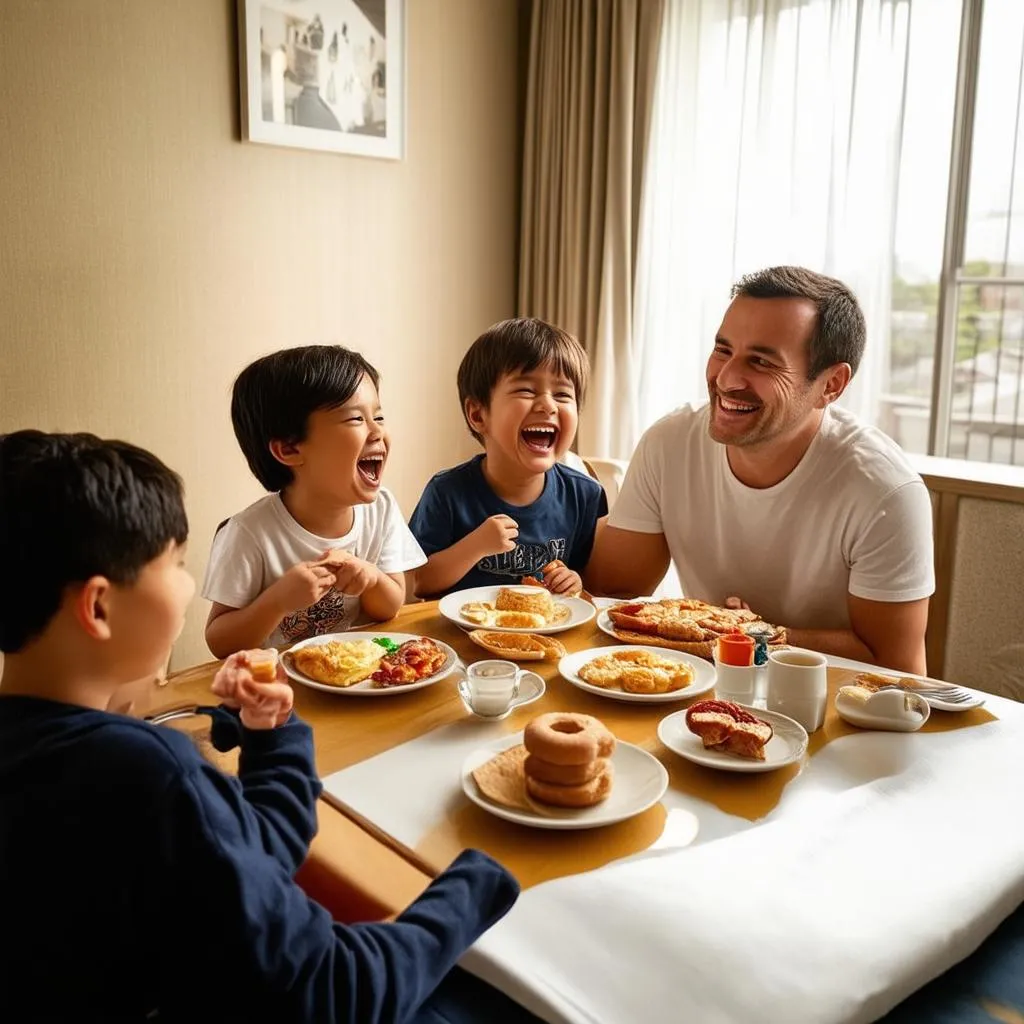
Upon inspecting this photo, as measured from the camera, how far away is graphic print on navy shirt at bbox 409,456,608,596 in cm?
228

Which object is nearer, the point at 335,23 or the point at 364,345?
Result: the point at 335,23

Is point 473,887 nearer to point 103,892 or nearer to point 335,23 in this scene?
point 103,892

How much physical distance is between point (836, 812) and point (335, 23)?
3.25 metres

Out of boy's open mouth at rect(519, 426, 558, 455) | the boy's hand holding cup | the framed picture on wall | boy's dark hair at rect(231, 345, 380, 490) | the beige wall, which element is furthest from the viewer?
the framed picture on wall

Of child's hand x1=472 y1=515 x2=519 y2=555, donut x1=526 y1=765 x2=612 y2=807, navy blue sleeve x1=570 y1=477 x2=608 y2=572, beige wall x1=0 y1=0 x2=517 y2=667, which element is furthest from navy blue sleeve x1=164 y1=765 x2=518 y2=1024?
beige wall x1=0 y1=0 x2=517 y2=667

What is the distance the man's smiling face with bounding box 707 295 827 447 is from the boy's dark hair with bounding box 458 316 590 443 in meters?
0.37

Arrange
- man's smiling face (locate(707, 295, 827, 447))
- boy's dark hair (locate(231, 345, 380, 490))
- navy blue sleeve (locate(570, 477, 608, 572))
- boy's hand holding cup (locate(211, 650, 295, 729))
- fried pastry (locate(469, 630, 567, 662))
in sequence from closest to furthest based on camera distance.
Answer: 1. boy's hand holding cup (locate(211, 650, 295, 729))
2. fried pastry (locate(469, 630, 567, 662))
3. boy's dark hair (locate(231, 345, 380, 490))
4. man's smiling face (locate(707, 295, 827, 447))
5. navy blue sleeve (locate(570, 477, 608, 572))

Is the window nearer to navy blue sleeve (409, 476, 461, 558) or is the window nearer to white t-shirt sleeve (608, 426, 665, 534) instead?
white t-shirt sleeve (608, 426, 665, 534)

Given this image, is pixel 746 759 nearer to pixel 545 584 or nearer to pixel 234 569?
pixel 545 584

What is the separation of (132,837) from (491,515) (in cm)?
159

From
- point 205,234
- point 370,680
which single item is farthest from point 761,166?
point 370,680

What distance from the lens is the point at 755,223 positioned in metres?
3.75

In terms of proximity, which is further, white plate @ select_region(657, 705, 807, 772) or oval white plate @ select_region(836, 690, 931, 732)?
oval white plate @ select_region(836, 690, 931, 732)

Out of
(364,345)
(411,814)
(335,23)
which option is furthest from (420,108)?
(411,814)
